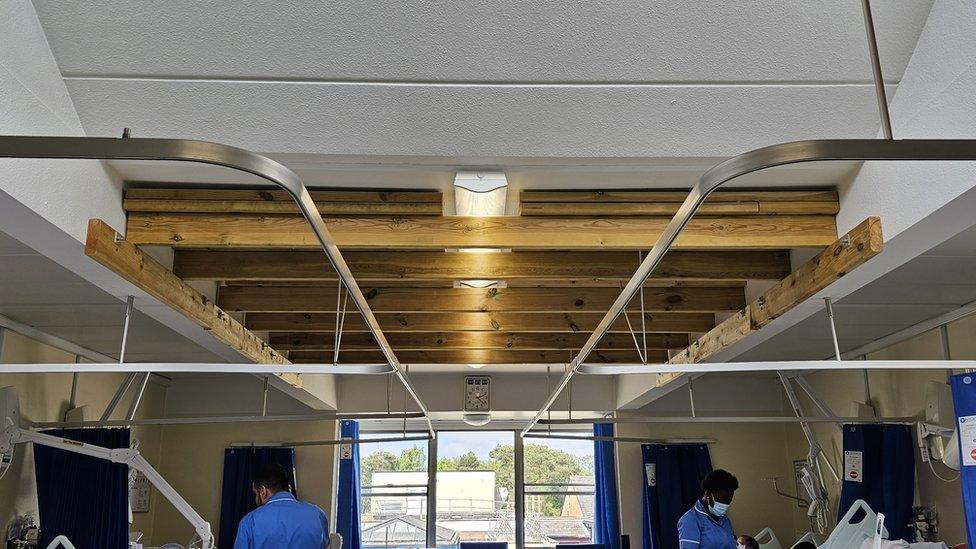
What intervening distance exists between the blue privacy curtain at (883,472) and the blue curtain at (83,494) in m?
5.39

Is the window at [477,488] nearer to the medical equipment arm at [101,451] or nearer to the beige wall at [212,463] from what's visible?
the beige wall at [212,463]

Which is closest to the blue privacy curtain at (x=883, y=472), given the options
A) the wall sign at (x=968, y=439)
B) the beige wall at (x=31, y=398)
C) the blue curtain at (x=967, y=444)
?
the blue curtain at (x=967, y=444)

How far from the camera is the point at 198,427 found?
868cm

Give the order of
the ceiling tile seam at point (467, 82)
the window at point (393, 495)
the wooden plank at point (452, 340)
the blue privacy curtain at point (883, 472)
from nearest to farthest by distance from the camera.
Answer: the ceiling tile seam at point (467, 82), the blue privacy curtain at point (883, 472), the wooden plank at point (452, 340), the window at point (393, 495)

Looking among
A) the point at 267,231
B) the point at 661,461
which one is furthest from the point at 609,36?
the point at 661,461

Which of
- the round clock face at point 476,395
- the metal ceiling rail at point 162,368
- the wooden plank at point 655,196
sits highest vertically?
the wooden plank at point 655,196

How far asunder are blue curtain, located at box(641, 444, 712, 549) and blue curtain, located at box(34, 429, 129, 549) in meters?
5.22

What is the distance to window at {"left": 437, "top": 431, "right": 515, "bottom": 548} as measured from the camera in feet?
32.8

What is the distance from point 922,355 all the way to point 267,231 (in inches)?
180

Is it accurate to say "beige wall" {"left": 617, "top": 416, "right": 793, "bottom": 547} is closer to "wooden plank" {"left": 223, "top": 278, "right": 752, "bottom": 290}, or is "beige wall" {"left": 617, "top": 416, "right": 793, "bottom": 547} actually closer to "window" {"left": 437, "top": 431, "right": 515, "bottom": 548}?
"window" {"left": 437, "top": 431, "right": 515, "bottom": 548}

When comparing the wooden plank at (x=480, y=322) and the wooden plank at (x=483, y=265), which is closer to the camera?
the wooden plank at (x=483, y=265)

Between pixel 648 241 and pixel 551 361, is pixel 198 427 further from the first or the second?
pixel 648 241

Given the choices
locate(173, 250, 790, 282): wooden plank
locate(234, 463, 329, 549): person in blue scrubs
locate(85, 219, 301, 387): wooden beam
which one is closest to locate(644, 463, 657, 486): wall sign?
locate(85, 219, 301, 387): wooden beam

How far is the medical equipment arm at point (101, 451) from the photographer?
4.96 metres
